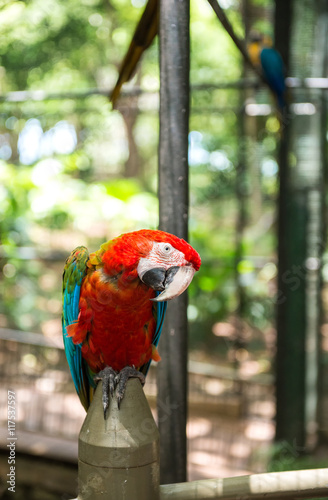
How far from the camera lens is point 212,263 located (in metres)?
3.30

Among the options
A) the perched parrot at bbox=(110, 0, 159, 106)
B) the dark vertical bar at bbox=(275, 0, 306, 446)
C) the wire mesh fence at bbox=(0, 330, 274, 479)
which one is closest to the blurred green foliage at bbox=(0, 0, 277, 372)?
the wire mesh fence at bbox=(0, 330, 274, 479)

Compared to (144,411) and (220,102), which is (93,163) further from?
(144,411)

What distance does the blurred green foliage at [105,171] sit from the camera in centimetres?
336

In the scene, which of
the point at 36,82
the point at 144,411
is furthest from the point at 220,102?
the point at 144,411

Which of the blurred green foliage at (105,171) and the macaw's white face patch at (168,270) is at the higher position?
the blurred green foliage at (105,171)

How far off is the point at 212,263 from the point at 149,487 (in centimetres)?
269

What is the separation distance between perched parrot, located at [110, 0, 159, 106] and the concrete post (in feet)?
2.80

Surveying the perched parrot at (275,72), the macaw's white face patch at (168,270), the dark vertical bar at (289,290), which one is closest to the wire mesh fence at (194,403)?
the dark vertical bar at (289,290)

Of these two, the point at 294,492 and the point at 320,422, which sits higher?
the point at 294,492

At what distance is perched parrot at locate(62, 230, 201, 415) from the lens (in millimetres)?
811

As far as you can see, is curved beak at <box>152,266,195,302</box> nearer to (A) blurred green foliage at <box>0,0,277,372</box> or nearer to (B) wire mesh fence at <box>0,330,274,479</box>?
(B) wire mesh fence at <box>0,330,274,479</box>

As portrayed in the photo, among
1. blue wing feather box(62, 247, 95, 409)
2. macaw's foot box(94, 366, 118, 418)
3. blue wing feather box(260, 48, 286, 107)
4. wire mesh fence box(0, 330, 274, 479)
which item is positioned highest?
blue wing feather box(260, 48, 286, 107)

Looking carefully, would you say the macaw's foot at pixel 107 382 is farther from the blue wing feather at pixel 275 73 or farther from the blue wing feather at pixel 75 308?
the blue wing feather at pixel 275 73

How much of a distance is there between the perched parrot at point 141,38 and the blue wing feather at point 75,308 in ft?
1.59
